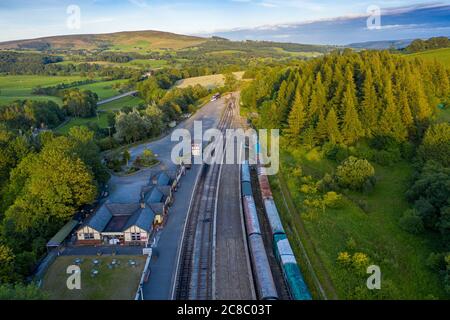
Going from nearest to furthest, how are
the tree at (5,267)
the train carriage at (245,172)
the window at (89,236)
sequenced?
the tree at (5,267) < the window at (89,236) < the train carriage at (245,172)

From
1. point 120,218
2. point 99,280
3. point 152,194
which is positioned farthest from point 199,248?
point 152,194

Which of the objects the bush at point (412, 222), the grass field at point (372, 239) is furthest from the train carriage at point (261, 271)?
the bush at point (412, 222)

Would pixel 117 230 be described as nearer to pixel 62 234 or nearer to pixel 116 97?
pixel 62 234

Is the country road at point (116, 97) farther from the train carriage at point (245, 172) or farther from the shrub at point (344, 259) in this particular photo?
the shrub at point (344, 259)

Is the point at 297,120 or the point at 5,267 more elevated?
the point at 297,120

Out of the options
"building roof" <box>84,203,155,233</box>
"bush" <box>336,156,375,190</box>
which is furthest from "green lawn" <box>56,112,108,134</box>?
"bush" <box>336,156,375,190</box>
